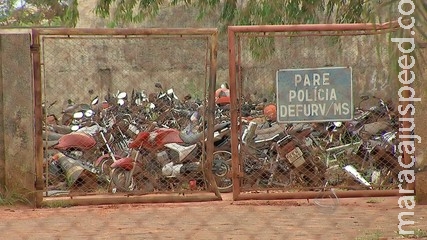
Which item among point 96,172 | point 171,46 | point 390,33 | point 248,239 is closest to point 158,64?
point 171,46

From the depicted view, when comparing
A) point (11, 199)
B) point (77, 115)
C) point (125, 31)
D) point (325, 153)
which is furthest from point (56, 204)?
point (77, 115)

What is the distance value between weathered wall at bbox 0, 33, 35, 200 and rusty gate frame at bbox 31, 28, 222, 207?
0.22 feet

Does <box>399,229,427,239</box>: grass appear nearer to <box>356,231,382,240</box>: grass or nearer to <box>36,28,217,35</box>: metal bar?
<box>356,231,382,240</box>: grass

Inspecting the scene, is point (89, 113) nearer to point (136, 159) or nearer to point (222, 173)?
point (136, 159)

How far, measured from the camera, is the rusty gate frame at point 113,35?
30.4 ft

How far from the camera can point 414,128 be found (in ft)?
30.3

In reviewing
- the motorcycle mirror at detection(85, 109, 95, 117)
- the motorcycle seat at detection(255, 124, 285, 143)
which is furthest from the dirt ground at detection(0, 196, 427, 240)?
the motorcycle mirror at detection(85, 109, 95, 117)

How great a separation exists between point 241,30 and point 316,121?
45.3 inches

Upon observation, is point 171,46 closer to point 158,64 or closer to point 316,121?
point 158,64

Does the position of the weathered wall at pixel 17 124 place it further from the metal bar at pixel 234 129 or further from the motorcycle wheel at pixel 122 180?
the metal bar at pixel 234 129

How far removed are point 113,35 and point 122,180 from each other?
1.55 metres

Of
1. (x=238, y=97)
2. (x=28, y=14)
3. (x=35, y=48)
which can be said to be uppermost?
(x=28, y=14)

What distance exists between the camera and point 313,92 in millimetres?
9453

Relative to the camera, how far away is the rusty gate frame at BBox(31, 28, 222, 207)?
9.27 m
